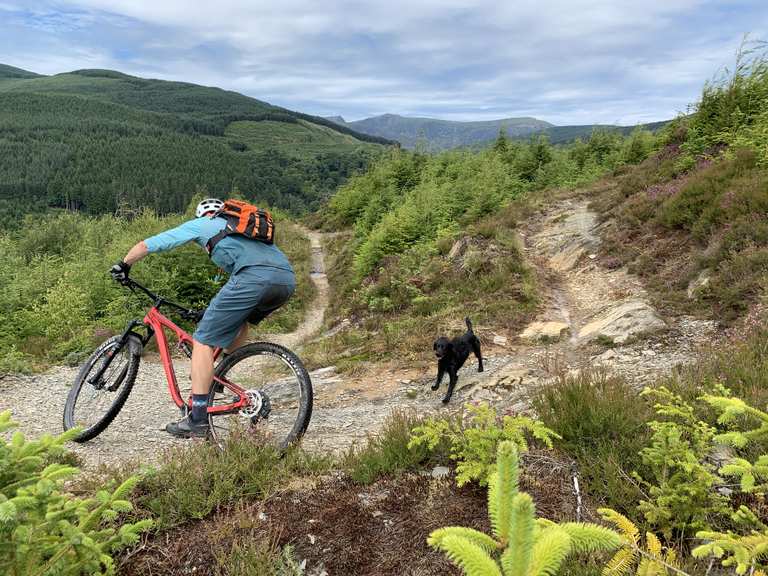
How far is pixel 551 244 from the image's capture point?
1338 cm

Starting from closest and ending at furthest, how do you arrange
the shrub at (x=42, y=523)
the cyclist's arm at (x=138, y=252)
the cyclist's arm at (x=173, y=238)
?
the shrub at (x=42, y=523) → the cyclist's arm at (x=173, y=238) → the cyclist's arm at (x=138, y=252)

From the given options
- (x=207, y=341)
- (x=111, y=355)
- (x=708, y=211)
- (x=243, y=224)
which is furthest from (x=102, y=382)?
(x=708, y=211)

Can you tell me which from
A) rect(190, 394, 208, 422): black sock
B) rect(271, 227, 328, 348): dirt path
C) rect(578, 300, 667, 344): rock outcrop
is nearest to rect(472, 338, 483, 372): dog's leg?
rect(578, 300, 667, 344): rock outcrop

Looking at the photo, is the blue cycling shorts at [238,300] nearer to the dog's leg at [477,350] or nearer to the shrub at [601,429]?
the shrub at [601,429]

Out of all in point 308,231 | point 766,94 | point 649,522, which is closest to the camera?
point 649,522

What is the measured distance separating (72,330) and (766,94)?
19307 millimetres

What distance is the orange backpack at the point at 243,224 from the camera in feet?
15.1

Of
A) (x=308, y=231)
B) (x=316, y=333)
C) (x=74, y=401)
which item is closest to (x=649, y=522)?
(x=74, y=401)

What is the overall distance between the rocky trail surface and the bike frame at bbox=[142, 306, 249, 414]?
0.52 meters

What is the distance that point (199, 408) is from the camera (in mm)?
4699

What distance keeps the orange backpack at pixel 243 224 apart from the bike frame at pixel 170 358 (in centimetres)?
114

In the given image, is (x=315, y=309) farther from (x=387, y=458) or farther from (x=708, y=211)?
(x=387, y=458)

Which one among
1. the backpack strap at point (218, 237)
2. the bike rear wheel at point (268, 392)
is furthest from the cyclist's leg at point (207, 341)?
the backpack strap at point (218, 237)

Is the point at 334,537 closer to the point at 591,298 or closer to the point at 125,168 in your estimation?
the point at 591,298
